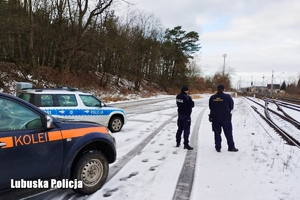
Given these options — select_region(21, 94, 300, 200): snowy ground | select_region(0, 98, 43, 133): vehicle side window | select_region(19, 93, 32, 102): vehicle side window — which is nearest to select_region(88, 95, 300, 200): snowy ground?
select_region(21, 94, 300, 200): snowy ground

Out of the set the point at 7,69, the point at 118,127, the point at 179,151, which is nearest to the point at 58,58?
the point at 7,69

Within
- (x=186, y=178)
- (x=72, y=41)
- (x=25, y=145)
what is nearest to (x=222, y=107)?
(x=186, y=178)

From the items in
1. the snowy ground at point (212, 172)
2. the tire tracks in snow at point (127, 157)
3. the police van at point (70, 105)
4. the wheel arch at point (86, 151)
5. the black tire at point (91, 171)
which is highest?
the police van at point (70, 105)

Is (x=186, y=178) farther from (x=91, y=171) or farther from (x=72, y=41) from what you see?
(x=72, y=41)

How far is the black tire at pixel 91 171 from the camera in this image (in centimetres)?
357

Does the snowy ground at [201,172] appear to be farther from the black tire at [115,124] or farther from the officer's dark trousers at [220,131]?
the black tire at [115,124]

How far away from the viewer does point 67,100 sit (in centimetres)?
755

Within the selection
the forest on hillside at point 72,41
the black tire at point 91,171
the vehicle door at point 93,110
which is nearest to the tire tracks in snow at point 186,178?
the black tire at point 91,171

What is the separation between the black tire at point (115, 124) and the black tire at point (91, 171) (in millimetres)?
4916

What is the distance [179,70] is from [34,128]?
5586 cm

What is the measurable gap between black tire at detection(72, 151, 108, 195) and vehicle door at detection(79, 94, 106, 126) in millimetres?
4355

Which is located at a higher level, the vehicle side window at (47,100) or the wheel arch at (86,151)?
the vehicle side window at (47,100)

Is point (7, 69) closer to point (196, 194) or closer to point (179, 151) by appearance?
point (179, 151)

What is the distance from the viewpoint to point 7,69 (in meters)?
21.1
